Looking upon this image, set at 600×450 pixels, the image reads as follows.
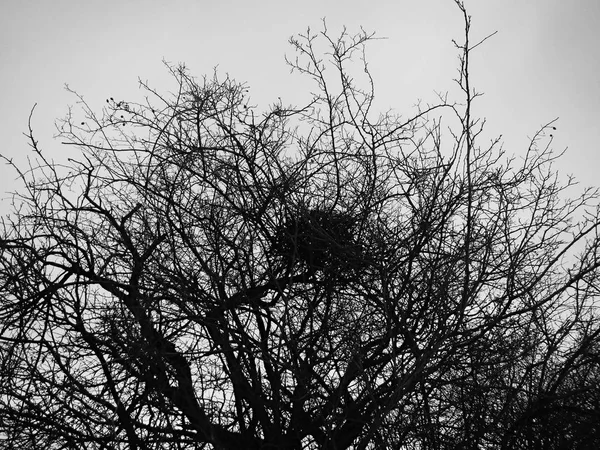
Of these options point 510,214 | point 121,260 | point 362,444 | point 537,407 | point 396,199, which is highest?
point 121,260

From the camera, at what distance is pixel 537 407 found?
9.28ft

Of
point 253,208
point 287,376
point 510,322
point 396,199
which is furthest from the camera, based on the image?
point 396,199

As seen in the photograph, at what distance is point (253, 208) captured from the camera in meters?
3.29

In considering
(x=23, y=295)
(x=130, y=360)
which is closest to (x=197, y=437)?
(x=130, y=360)

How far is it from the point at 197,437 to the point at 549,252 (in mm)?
2077

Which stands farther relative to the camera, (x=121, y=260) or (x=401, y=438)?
(x=121, y=260)

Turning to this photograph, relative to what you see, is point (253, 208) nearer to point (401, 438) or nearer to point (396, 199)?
point (396, 199)

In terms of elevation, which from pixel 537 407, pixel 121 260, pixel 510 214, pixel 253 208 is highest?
pixel 121 260

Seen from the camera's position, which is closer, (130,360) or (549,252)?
(130,360)

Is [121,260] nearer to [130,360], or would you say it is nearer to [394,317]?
[130,360]

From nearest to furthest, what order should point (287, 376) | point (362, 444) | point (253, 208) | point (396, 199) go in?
point (362, 444) < point (287, 376) < point (253, 208) < point (396, 199)

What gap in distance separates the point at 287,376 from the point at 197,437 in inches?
21.1

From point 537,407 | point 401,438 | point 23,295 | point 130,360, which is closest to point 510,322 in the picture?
point 537,407

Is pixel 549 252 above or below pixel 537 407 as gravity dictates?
above
